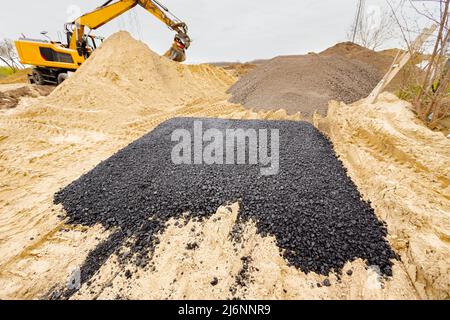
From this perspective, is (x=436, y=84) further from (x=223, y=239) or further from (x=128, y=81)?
(x=128, y=81)

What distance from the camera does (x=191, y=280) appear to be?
1.56 meters

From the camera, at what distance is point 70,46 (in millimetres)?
7801

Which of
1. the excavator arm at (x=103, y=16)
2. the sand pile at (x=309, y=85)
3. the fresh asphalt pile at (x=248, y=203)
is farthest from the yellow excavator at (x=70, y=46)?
the fresh asphalt pile at (x=248, y=203)

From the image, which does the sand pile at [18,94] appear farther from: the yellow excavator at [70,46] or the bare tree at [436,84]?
the bare tree at [436,84]

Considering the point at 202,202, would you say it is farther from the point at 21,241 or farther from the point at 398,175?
the point at 398,175

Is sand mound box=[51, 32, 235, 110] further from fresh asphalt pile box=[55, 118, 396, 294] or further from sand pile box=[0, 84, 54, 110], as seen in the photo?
fresh asphalt pile box=[55, 118, 396, 294]

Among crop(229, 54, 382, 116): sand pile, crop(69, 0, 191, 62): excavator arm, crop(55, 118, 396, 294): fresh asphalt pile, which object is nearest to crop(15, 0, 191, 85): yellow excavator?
crop(69, 0, 191, 62): excavator arm

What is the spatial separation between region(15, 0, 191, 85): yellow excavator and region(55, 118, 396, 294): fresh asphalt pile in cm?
717

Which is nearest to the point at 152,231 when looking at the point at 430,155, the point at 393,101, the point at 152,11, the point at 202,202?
the point at 202,202

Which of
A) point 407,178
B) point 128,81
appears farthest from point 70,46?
point 407,178

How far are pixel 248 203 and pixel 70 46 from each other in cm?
938

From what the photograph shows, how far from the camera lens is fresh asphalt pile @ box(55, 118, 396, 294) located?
174cm

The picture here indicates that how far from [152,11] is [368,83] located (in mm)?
8159

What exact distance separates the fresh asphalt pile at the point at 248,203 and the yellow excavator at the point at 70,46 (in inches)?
282
